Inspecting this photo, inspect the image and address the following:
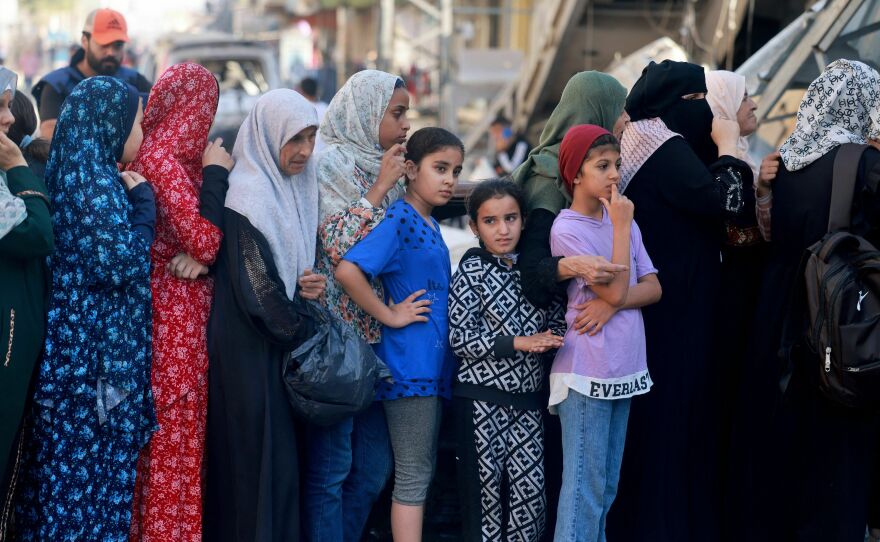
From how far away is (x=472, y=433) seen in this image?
3740 millimetres

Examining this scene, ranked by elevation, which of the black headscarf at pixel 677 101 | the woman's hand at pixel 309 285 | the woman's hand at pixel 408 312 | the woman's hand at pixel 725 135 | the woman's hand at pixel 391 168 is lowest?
the woman's hand at pixel 408 312

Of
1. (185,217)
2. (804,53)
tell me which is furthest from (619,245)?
(804,53)

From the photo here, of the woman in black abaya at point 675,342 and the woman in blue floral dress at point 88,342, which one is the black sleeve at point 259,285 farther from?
the woman in black abaya at point 675,342

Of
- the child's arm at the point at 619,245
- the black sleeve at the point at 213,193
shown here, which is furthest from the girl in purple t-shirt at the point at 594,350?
the black sleeve at the point at 213,193

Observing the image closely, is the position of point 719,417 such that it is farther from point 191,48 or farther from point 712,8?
point 191,48

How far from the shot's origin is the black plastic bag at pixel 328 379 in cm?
358

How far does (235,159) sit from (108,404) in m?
0.96

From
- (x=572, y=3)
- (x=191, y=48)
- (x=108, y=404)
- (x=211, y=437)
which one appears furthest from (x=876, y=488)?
(x=191, y=48)

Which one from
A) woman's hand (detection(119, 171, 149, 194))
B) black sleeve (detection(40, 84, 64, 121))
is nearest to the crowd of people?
woman's hand (detection(119, 171, 149, 194))

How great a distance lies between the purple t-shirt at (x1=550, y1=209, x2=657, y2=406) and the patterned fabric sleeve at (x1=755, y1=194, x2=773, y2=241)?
17.4 inches

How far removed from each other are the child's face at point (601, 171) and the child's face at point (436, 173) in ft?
1.56

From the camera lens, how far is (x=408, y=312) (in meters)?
3.78

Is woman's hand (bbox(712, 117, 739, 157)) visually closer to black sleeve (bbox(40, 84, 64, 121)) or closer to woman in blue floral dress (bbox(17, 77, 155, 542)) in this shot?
woman in blue floral dress (bbox(17, 77, 155, 542))

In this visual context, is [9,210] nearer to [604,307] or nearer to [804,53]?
[604,307]
